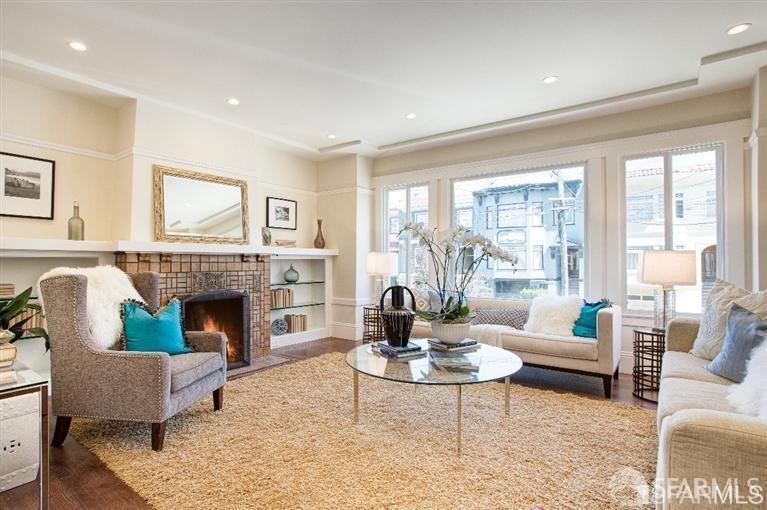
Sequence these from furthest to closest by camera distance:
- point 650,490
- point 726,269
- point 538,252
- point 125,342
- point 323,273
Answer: point 323,273
point 538,252
point 726,269
point 125,342
point 650,490

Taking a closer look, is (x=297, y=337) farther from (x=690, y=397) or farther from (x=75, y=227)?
(x=690, y=397)

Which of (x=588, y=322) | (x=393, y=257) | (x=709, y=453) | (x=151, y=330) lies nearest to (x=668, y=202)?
(x=588, y=322)

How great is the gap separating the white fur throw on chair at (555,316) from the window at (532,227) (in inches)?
25.9

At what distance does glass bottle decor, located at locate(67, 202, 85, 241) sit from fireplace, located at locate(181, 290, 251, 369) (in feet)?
3.79

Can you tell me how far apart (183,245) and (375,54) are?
2610 mm

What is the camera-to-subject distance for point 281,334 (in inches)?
207

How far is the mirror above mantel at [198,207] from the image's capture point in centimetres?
393

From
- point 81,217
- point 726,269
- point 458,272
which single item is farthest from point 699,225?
point 81,217

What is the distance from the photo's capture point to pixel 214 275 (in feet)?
14.2

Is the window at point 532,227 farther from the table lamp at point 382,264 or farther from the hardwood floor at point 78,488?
the hardwood floor at point 78,488

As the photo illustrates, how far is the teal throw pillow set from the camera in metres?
3.54

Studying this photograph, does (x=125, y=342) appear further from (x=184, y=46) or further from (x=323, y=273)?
(x=323, y=273)

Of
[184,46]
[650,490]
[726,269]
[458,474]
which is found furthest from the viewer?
[726,269]

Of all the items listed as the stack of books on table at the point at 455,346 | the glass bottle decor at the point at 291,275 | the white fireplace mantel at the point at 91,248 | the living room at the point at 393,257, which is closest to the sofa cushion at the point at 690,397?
the living room at the point at 393,257
